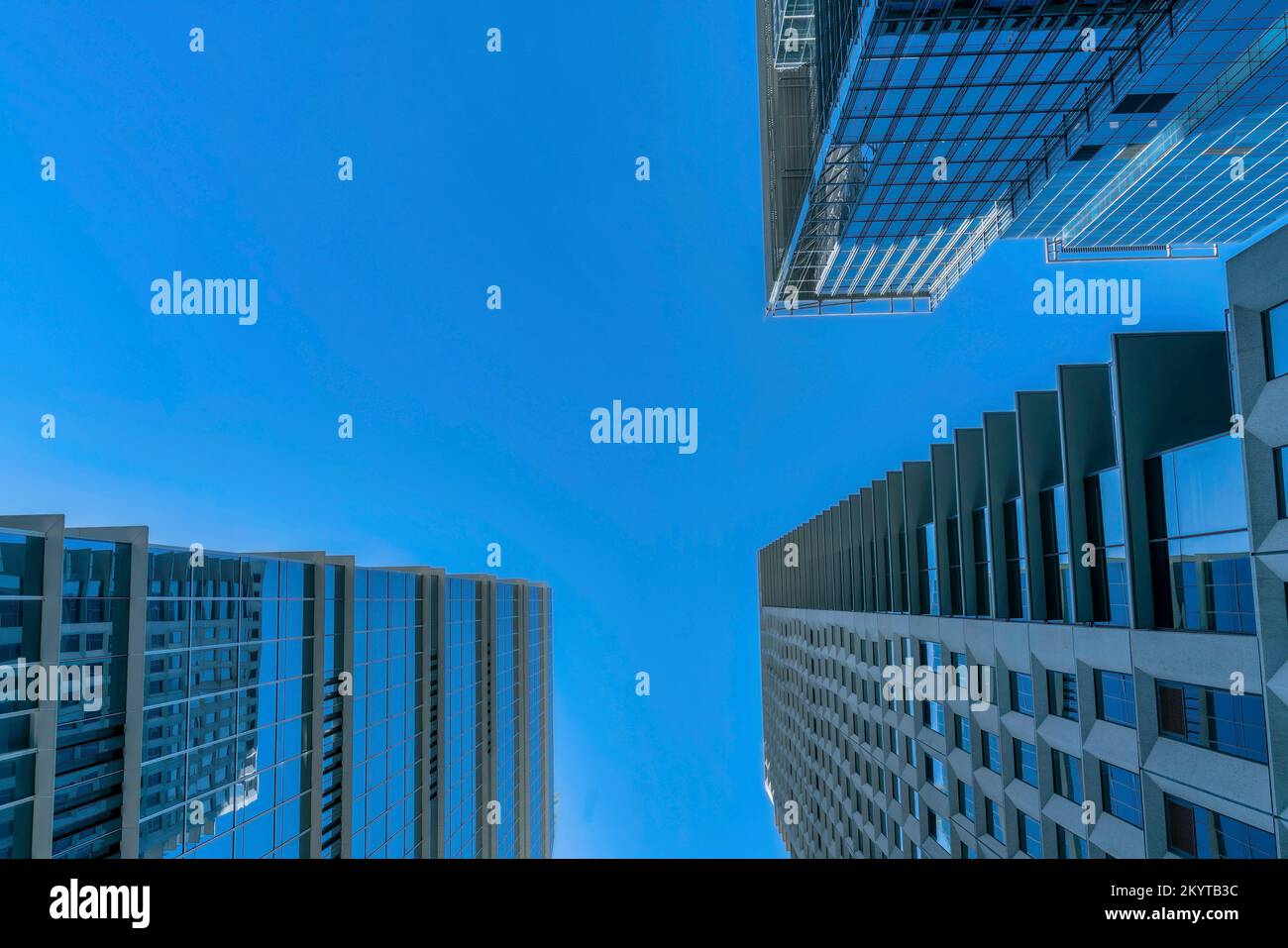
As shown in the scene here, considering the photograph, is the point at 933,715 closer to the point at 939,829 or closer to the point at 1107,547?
the point at 939,829

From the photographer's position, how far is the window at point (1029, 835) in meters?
20.6

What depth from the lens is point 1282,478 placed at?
40.2 ft

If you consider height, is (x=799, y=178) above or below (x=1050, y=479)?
above

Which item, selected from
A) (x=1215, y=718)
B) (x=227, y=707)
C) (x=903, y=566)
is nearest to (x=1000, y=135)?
(x=903, y=566)

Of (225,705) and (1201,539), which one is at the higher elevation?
(1201,539)

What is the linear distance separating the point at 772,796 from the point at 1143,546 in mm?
78794

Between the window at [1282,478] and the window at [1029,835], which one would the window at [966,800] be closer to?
the window at [1029,835]

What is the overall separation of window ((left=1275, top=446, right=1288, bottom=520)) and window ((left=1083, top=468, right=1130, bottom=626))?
4.15 m

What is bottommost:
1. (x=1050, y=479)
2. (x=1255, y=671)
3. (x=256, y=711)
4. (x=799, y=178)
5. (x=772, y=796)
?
(x=772, y=796)

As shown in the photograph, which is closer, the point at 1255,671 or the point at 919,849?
the point at 1255,671

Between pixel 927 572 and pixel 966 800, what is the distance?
860 cm

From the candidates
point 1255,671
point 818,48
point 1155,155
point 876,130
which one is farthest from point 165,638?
point 1155,155
